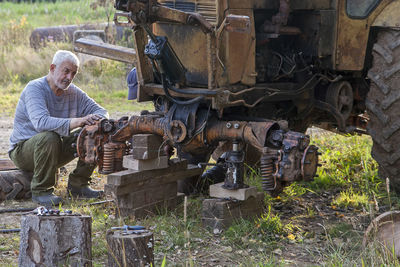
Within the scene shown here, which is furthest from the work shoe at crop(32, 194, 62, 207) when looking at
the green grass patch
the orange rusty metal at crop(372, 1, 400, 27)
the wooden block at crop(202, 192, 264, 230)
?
the green grass patch

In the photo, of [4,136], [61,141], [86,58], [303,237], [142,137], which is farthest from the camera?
[86,58]

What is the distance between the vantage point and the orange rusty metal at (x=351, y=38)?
518cm

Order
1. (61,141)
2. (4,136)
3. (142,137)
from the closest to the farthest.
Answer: (142,137) → (61,141) → (4,136)

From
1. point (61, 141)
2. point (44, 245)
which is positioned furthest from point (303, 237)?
point (61, 141)

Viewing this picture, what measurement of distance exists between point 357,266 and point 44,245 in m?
1.83

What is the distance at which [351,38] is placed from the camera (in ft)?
17.2

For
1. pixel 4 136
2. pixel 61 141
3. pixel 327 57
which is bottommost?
pixel 4 136

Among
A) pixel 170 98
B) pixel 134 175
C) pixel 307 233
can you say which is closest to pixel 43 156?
pixel 134 175

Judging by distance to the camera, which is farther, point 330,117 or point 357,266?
point 330,117

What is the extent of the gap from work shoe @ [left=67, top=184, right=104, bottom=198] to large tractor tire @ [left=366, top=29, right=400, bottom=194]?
2538 mm

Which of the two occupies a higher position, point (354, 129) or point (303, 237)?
point (354, 129)

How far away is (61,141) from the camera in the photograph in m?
5.64

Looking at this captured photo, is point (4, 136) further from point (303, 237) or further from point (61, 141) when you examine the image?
point (303, 237)

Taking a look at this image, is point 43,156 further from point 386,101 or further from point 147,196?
point 386,101
